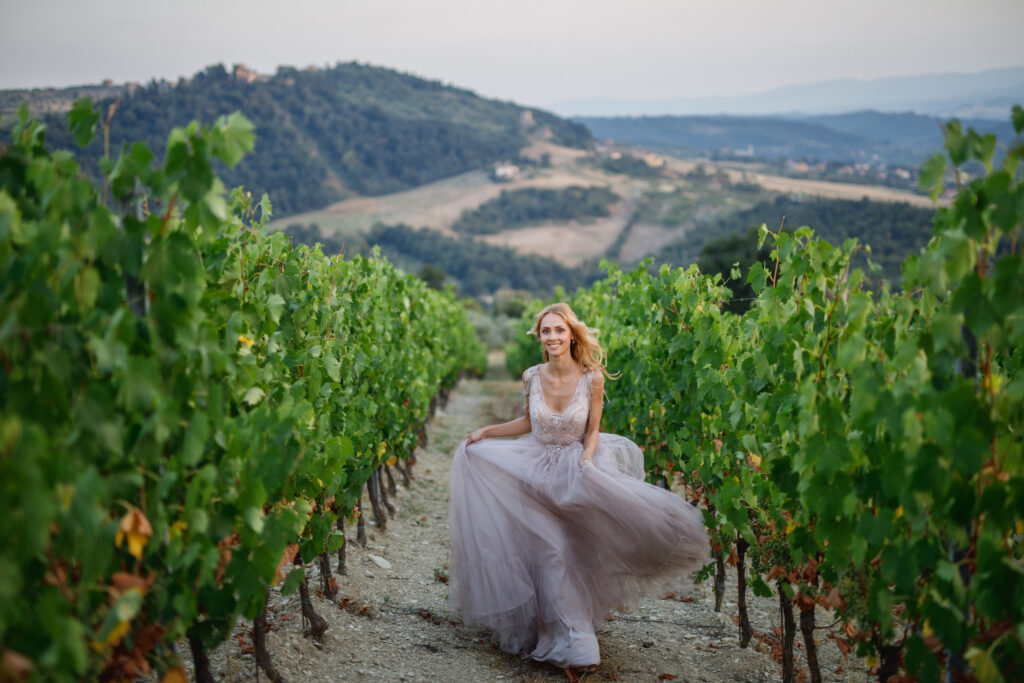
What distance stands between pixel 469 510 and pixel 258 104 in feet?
225

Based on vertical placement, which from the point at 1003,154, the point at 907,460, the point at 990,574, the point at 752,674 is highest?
the point at 1003,154

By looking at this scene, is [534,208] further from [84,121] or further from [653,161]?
[84,121]

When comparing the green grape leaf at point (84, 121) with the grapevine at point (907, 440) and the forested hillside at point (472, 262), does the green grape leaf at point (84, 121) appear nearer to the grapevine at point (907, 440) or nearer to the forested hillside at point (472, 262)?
the grapevine at point (907, 440)

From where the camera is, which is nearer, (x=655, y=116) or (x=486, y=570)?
(x=486, y=570)

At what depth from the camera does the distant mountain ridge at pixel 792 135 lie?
71.9 m

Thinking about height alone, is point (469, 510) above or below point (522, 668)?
above

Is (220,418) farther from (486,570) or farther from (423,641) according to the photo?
(423,641)

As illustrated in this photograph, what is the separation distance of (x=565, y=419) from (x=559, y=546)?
0.69 metres

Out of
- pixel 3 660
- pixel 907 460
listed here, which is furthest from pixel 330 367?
pixel 907 460

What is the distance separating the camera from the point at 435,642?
4.12 m

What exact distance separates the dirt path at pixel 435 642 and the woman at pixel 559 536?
0.20 metres

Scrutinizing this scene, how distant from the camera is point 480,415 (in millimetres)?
14656

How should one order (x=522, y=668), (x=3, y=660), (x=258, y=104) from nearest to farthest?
(x=3, y=660) → (x=522, y=668) → (x=258, y=104)

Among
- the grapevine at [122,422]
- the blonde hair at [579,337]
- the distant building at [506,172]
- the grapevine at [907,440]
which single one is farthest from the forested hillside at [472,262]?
the grapevine at [122,422]
